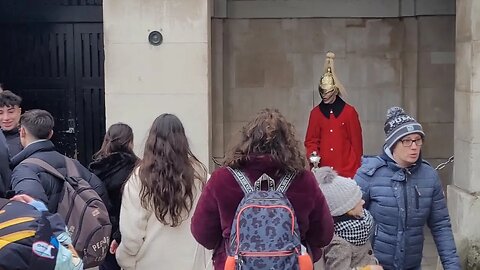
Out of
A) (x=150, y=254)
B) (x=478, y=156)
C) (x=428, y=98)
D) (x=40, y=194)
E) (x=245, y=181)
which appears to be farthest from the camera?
(x=428, y=98)

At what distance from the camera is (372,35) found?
31.4ft

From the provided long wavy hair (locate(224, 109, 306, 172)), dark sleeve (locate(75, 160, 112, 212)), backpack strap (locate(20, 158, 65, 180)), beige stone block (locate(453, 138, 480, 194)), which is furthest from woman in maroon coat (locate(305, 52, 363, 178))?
long wavy hair (locate(224, 109, 306, 172))

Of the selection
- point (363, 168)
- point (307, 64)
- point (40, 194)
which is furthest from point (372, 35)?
point (40, 194)

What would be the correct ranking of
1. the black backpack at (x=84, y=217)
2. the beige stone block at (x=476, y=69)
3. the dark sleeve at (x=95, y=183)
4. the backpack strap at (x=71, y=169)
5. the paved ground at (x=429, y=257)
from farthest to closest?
the paved ground at (x=429, y=257) → the beige stone block at (x=476, y=69) → the dark sleeve at (x=95, y=183) → the backpack strap at (x=71, y=169) → the black backpack at (x=84, y=217)

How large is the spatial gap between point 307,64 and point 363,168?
5124mm

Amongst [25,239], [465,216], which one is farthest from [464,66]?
[25,239]

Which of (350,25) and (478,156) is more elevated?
(350,25)

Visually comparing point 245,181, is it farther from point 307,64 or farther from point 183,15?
point 307,64

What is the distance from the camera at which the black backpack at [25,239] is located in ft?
8.54

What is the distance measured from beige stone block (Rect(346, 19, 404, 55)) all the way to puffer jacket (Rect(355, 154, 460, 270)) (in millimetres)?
5156

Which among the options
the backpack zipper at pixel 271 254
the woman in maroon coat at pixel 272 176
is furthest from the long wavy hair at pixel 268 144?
the backpack zipper at pixel 271 254

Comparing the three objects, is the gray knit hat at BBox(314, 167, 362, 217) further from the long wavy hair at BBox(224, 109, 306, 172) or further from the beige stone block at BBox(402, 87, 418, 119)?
the beige stone block at BBox(402, 87, 418, 119)

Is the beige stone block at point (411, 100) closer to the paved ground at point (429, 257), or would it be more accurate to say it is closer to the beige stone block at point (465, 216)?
the paved ground at point (429, 257)

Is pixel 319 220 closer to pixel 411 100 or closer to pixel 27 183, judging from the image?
pixel 27 183
